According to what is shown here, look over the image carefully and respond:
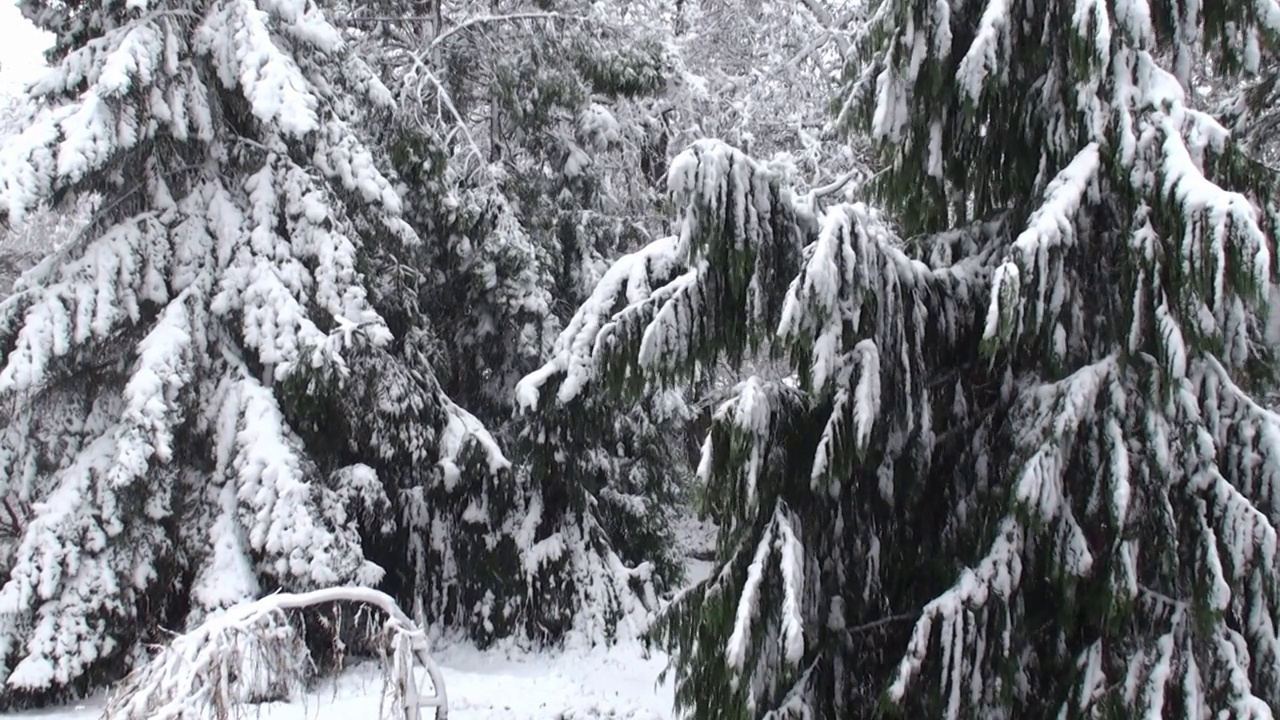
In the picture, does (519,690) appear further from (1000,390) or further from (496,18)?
(496,18)

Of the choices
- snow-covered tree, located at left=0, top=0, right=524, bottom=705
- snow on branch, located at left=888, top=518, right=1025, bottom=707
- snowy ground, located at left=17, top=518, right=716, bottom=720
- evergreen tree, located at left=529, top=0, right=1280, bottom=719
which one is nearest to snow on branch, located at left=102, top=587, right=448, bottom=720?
evergreen tree, located at left=529, top=0, right=1280, bottom=719

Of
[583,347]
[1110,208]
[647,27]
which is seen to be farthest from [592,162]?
[1110,208]

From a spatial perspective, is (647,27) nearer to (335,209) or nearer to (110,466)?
(335,209)

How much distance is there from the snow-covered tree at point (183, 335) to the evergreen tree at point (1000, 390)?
5534 millimetres

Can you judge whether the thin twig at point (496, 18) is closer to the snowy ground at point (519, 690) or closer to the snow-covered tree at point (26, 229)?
the snow-covered tree at point (26, 229)

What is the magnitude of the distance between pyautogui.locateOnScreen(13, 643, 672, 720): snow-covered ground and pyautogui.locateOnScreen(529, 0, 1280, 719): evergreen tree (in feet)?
18.0

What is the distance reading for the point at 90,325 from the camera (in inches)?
329

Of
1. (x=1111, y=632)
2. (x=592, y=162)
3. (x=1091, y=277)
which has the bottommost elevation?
(x=1111, y=632)

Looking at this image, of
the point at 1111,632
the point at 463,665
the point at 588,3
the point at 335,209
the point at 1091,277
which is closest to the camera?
the point at 1111,632

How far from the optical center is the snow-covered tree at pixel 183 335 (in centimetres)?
815

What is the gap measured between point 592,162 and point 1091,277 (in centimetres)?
965

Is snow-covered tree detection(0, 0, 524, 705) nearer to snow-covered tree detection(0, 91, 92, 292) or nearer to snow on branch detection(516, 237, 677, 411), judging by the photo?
snow-covered tree detection(0, 91, 92, 292)

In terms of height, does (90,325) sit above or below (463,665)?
above

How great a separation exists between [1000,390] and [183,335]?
726cm
